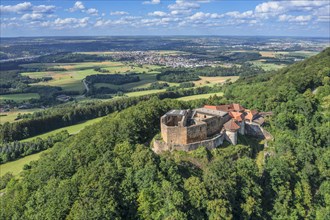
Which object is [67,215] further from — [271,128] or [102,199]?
[271,128]

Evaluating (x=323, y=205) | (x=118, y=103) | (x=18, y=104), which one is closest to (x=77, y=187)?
(x=323, y=205)

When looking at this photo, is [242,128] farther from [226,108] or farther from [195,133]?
[195,133]

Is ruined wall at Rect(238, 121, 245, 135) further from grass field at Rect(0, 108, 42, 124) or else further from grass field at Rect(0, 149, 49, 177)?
grass field at Rect(0, 108, 42, 124)

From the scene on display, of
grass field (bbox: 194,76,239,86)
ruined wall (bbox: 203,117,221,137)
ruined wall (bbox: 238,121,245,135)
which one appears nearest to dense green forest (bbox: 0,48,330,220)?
ruined wall (bbox: 203,117,221,137)

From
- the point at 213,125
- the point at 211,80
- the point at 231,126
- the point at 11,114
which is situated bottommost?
the point at 11,114

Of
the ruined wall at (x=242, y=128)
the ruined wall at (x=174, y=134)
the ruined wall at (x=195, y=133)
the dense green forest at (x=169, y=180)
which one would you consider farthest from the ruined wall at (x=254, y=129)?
the ruined wall at (x=174, y=134)

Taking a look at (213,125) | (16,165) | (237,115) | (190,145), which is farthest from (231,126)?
(16,165)
